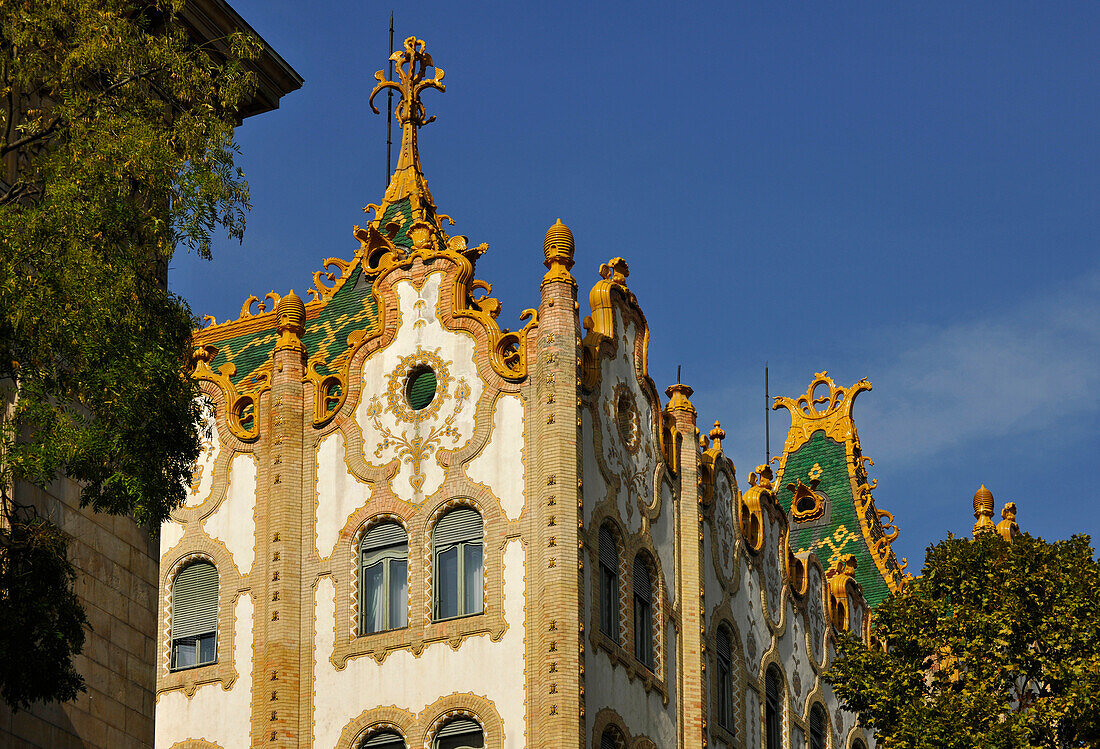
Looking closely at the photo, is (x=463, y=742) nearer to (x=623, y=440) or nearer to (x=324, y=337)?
(x=623, y=440)

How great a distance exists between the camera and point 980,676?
41.6 m

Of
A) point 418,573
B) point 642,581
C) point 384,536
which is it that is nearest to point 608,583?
point 642,581

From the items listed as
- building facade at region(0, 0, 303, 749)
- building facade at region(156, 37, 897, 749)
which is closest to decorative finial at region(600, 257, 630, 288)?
building facade at region(156, 37, 897, 749)

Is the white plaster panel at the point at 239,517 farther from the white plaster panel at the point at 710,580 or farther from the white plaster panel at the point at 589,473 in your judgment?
the white plaster panel at the point at 710,580

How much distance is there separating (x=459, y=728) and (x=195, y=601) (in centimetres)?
690

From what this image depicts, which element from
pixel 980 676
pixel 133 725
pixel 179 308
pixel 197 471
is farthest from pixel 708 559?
pixel 179 308

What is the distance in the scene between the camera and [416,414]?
4319 cm

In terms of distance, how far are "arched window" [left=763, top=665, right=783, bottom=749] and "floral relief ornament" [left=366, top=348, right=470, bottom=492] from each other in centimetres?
1075

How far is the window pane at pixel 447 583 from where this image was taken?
4134 cm

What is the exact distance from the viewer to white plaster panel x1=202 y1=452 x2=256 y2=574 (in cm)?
4384

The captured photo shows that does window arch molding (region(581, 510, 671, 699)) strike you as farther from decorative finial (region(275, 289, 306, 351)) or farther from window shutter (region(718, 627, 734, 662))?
decorative finial (region(275, 289, 306, 351))

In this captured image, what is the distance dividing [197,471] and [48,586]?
19.9m

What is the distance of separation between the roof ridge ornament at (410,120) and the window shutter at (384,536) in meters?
8.36

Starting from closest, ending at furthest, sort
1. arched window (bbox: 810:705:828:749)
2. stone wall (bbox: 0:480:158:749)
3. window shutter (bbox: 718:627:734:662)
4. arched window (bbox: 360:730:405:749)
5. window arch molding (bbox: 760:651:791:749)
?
stone wall (bbox: 0:480:158:749) → arched window (bbox: 360:730:405:749) → window shutter (bbox: 718:627:734:662) → window arch molding (bbox: 760:651:791:749) → arched window (bbox: 810:705:828:749)
